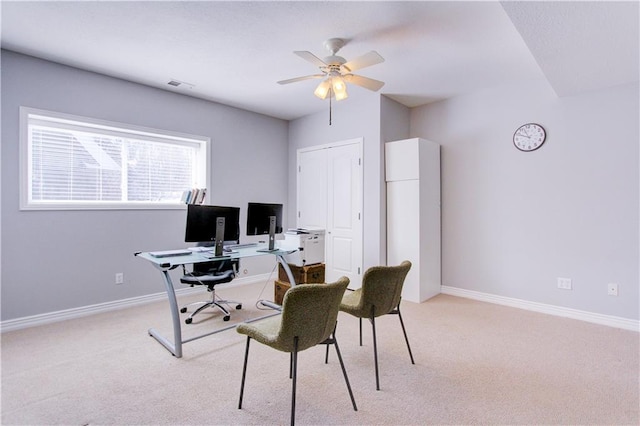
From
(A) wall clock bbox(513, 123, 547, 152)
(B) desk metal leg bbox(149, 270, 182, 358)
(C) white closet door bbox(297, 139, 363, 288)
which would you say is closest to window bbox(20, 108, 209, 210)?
(C) white closet door bbox(297, 139, 363, 288)

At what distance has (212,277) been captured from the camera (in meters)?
3.33

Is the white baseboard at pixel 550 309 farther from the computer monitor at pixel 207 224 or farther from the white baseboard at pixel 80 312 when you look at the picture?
the white baseboard at pixel 80 312

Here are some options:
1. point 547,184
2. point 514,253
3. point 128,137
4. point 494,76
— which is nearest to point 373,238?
point 514,253

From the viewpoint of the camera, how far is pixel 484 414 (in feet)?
5.97

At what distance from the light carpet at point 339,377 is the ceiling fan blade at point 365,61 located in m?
2.33

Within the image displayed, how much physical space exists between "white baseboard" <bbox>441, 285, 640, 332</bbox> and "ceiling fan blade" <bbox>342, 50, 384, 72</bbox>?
3087 mm

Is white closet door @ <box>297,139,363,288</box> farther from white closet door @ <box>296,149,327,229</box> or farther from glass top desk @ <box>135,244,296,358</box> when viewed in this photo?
glass top desk @ <box>135,244,296,358</box>

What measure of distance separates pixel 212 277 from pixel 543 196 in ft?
12.2

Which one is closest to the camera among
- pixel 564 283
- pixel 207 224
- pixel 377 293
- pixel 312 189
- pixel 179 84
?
pixel 377 293

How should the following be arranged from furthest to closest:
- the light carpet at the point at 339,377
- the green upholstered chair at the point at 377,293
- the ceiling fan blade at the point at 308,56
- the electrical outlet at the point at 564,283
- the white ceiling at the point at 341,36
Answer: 1. the electrical outlet at the point at 564,283
2. the ceiling fan blade at the point at 308,56
3. the white ceiling at the point at 341,36
4. the green upholstered chair at the point at 377,293
5. the light carpet at the point at 339,377

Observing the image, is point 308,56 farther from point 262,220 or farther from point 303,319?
point 303,319

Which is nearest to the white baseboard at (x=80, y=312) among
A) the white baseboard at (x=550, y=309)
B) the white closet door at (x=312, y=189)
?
the white closet door at (x=312, y=189)

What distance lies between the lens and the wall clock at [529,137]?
11.8 ft

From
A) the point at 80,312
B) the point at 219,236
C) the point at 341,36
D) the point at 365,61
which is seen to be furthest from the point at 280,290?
the point at 341,36
